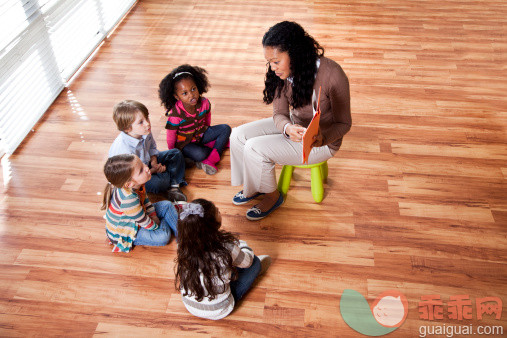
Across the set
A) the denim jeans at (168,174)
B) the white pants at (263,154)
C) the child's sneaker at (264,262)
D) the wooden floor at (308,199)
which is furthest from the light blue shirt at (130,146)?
the child's sneaker at (264,262)

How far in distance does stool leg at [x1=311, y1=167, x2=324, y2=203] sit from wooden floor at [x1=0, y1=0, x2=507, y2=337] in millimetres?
50

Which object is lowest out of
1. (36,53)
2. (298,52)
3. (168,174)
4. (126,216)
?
(168,174)

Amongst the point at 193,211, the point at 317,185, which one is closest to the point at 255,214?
the point at 317,185

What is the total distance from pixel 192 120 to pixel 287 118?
2.11 feet

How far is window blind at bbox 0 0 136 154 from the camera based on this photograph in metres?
2.91

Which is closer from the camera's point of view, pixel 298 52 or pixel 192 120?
pixel 298 52

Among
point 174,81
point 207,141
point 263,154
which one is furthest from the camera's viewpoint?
point 207,141

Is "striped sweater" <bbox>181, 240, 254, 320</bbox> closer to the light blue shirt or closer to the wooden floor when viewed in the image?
the wooden floor

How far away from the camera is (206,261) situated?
70.4 inches

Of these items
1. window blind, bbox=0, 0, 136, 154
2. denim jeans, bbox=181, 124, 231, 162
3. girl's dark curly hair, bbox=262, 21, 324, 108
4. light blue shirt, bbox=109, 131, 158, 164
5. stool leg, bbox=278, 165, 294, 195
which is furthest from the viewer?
window blind, bbox=0, 0, 136, 154

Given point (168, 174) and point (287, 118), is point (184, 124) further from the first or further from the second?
point (287, 118)

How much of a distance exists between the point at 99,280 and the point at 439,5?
4.11 metres

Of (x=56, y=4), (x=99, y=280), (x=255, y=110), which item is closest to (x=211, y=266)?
(x=99, y=280)

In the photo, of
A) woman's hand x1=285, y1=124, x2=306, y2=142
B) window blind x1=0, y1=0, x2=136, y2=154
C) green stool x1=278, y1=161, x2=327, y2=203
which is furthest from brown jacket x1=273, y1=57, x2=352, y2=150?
window blind x1=0, y1=0, x2=136, y2=154
